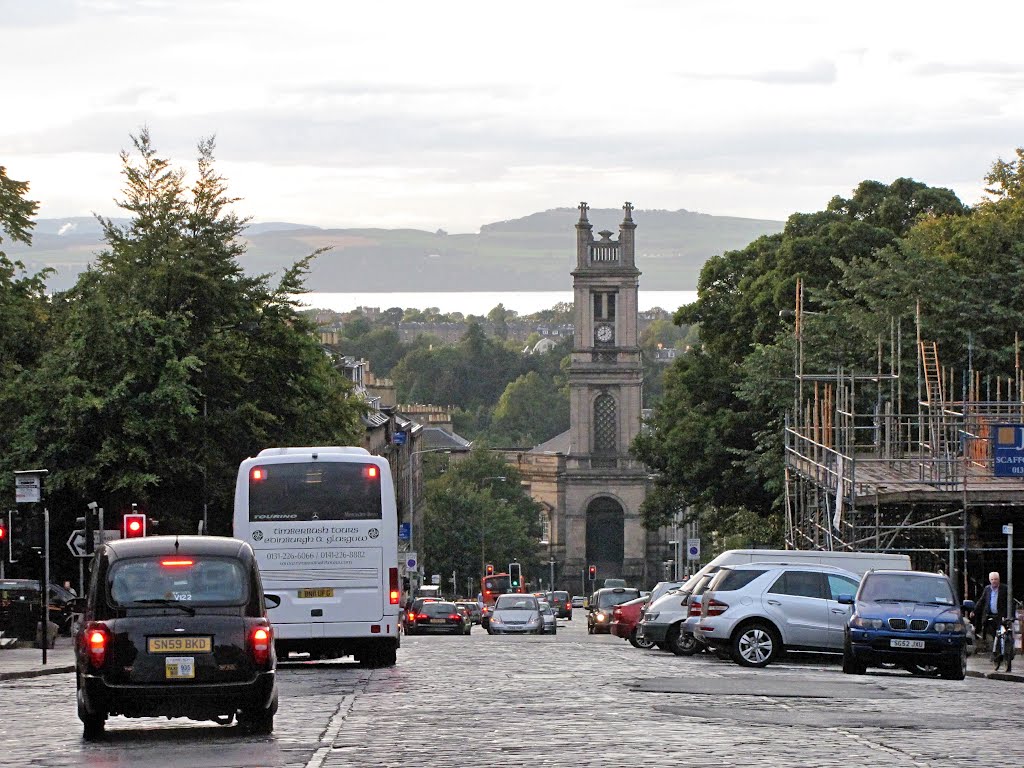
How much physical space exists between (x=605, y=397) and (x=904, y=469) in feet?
273

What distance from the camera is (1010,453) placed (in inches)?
1544

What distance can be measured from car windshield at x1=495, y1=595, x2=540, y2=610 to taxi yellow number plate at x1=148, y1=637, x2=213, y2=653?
133 ft

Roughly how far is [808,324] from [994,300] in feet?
20.5

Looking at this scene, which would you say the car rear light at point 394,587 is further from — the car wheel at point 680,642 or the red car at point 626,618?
the red car at point 626,618

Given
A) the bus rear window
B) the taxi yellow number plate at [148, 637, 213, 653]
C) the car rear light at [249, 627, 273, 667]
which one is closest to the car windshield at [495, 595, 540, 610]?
the bus rear window

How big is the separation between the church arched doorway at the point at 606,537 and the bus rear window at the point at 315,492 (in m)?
109

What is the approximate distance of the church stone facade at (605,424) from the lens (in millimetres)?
132000

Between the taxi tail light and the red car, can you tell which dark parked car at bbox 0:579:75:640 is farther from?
the taxi tail light

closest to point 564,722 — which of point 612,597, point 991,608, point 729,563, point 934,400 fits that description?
point 729,563

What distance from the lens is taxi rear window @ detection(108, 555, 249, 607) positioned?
1734 centimetres

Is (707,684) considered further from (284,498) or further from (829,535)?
(829,535)

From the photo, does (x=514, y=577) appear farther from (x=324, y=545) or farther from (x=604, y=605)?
(x=324, y=545)

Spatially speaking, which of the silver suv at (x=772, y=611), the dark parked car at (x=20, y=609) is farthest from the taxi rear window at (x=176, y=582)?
the dark parked car at (x=20, y=609)

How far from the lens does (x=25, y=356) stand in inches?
2345
